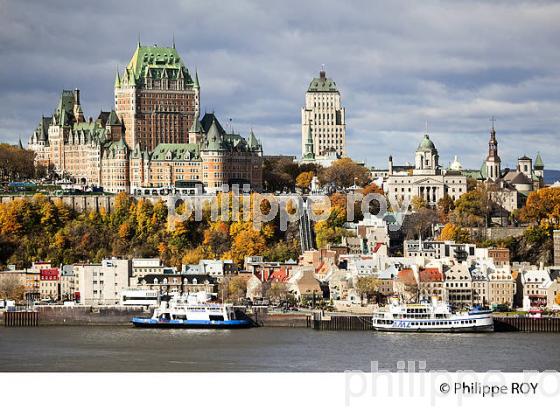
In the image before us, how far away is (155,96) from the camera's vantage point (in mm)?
45812

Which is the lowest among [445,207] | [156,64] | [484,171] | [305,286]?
[305,286]

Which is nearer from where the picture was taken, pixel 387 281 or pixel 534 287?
pixel 534 287

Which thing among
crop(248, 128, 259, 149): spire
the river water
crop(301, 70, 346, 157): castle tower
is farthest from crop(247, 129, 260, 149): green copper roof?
the river water

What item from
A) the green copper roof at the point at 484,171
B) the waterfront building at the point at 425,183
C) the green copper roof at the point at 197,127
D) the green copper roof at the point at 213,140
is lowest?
the waterfront building at the point at 425,183

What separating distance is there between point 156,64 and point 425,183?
7.76 m

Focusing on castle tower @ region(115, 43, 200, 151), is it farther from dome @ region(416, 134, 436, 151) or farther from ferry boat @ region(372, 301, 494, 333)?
ferry boat @ region(372, 301, 494, 333)

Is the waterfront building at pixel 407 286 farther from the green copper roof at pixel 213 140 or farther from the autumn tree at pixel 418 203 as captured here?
the green copper roof at pixel 213 140

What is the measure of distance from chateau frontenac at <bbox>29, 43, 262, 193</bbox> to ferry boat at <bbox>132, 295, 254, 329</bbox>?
12894 millimetres

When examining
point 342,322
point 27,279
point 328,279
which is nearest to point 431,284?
point 328,279

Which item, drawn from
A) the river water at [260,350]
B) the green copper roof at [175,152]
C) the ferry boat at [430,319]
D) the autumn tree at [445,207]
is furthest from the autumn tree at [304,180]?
the ferry boat at [430,319]

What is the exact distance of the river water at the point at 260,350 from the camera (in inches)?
882

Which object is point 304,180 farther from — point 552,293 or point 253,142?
point 552,293

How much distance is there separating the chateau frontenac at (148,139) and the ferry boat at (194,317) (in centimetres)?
1289
